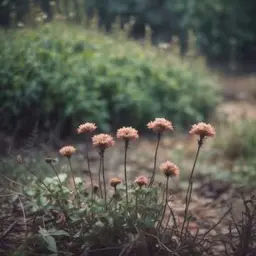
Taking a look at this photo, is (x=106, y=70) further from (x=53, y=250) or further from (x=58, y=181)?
(x=53, y=250)

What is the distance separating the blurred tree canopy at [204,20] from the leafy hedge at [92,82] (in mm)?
3810

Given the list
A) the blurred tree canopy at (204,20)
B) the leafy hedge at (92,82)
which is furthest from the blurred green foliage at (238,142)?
the blurred tree canopy at (204,20)

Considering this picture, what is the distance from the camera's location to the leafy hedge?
375cm

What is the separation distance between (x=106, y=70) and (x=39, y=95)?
1.00 metres

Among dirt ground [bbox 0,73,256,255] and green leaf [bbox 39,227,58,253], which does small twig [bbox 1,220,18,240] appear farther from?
green leaf [bbox 39,227,58,253]

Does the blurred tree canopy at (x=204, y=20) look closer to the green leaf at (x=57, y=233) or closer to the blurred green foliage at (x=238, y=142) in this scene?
the blurred green foliage at (x=238, y=142)

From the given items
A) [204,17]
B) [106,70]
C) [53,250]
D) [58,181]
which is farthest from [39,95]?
[204,17]

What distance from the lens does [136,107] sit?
176 inches

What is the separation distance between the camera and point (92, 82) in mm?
4422

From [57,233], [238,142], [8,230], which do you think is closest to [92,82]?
[238,142]

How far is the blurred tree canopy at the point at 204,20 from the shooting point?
9404 mm

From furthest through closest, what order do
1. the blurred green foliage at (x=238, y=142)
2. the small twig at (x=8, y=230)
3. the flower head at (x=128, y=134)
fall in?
1. the blurred green foliage at (x=238, y=142)
2. the small twig at (x=8, y=230)
3. the flower head at (x=128, y=134)

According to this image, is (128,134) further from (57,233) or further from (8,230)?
(8,230)

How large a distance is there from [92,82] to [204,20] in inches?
227
